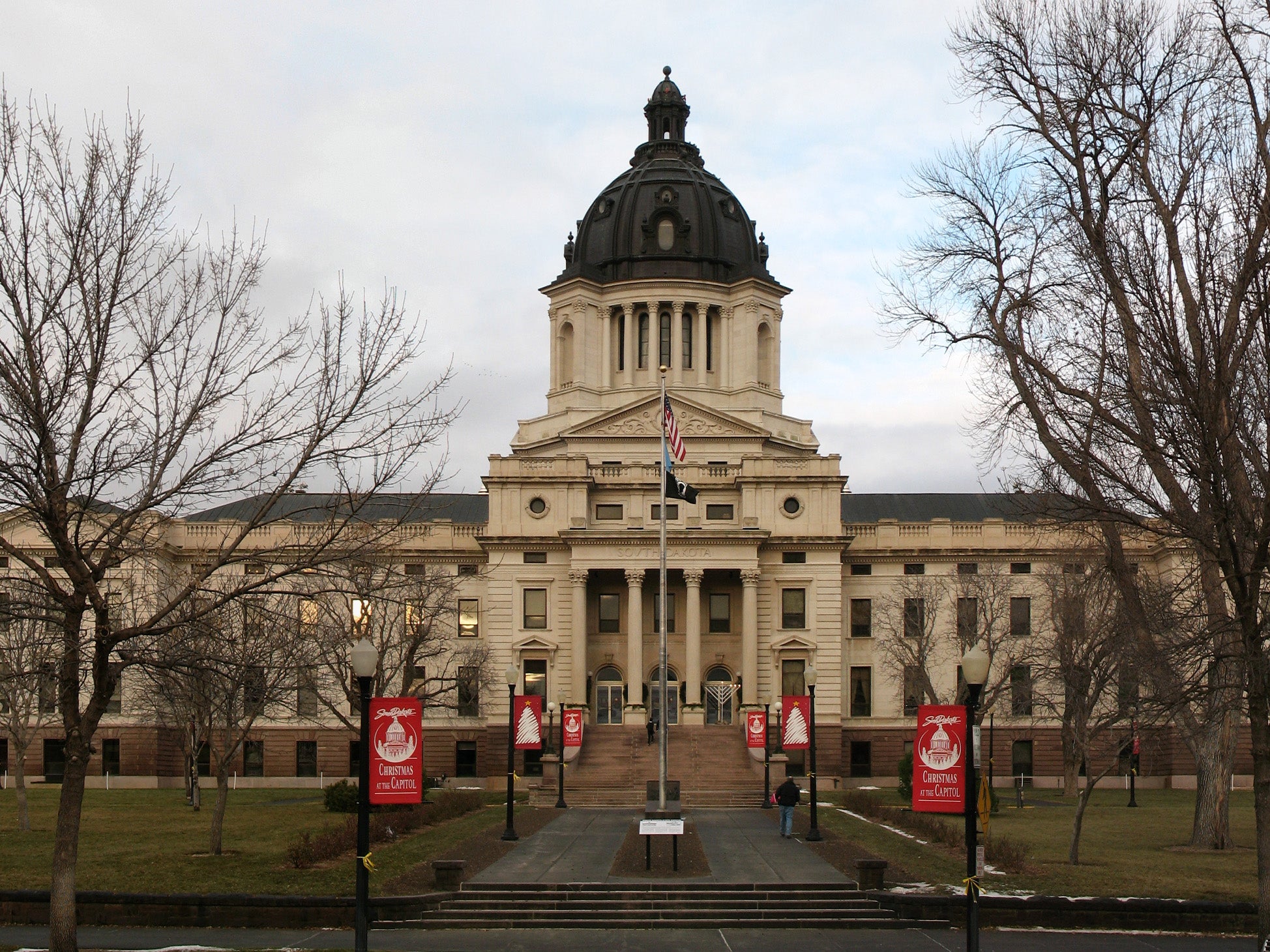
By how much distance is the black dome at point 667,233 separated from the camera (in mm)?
82000

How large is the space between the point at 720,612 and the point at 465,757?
15.0m

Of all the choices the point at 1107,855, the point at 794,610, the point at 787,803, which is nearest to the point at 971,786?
the point at 1107,855

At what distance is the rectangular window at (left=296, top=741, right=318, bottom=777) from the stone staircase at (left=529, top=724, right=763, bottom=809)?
54.4 feet

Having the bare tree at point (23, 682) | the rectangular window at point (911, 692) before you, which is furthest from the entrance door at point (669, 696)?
the bare tree at point (23, 682)

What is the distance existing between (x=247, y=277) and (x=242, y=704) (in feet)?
76.5

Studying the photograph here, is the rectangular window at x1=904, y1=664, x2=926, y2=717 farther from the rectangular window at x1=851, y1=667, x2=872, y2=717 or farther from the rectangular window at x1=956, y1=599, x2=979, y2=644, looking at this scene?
the rectangular window at x1=956, y1=599, x2=979, y2=644

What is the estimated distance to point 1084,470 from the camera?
25109mm

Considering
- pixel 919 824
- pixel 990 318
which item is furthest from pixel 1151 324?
pixel 919 824

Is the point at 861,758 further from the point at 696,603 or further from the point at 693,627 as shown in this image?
the point at 696,603

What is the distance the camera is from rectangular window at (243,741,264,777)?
7112cm

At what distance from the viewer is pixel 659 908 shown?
87.4ft

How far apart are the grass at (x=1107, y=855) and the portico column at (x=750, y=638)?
56.1ft

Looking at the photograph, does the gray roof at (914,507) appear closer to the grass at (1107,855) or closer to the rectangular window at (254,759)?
the grass at (1107,855)

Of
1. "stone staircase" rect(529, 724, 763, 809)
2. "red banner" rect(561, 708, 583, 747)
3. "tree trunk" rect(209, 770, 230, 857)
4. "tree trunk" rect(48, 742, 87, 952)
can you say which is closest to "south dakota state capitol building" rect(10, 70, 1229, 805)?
"stone staircase" rect(529, 724, 763, 809)
